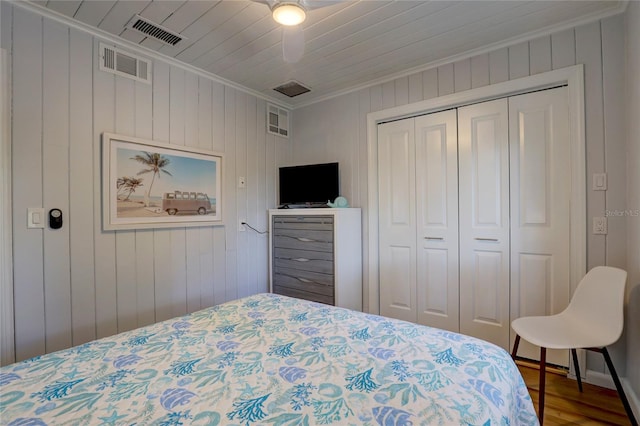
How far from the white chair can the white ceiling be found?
1690mm

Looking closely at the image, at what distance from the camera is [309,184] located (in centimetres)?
322

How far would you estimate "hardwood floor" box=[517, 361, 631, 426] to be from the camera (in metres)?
1.69

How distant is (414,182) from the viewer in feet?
9.18

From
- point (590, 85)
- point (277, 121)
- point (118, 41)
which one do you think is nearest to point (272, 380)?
point (118, 41)

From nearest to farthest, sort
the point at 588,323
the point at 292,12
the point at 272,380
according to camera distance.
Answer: the point at 272,380 < the point at 292,12 < the point at 588,323

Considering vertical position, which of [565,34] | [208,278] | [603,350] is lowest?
[603,350]

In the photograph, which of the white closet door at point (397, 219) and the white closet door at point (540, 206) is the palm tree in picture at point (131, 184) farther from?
the white closet door at point (540, 206)

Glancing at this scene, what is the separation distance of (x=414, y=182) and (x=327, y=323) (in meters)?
1.71

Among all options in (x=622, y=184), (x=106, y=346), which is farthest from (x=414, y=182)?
(x=106, y=346)

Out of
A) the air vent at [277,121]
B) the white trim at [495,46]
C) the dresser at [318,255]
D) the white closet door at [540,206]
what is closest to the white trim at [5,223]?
the dresser at [318,255]

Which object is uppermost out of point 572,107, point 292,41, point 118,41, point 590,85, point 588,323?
point 118,41

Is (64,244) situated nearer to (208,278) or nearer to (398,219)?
(208,278)

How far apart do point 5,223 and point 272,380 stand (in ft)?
6.03

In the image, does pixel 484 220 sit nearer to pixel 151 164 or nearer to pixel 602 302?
pixel 602 302
